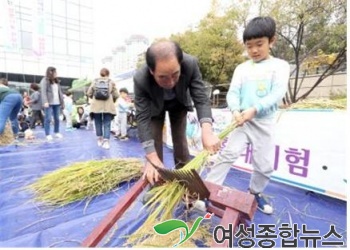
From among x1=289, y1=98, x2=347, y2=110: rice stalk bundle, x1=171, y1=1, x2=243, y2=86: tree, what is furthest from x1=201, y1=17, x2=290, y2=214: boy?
x1=171, y1=1, x2=243, y2=86: tree

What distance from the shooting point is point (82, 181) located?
7.14 ft

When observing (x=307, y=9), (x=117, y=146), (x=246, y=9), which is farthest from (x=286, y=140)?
(x=246, y=9)

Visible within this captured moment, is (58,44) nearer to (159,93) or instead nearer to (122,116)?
(122,116)

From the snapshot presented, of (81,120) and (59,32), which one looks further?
(59,32)

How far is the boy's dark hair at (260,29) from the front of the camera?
159 centimetres

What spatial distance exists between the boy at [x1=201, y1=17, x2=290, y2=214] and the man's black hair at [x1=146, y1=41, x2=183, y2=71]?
0.63 meters

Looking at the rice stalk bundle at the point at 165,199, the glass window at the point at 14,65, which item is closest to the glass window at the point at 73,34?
the glass window at the point at 14,65

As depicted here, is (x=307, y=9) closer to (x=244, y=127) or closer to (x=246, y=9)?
(x=246, y=9)

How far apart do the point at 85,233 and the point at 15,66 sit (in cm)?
1966

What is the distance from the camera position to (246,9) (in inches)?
336

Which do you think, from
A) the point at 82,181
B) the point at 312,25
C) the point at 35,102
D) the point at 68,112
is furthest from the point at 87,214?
the point at 312,25

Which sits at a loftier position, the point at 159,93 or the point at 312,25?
the point at 312,25

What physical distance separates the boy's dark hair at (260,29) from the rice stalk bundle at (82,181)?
1557 mm

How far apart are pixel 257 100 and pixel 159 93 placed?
64cm
